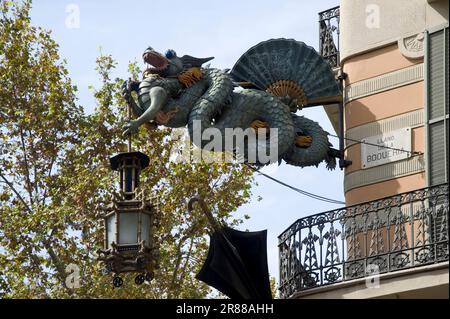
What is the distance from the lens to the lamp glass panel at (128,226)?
655 inches

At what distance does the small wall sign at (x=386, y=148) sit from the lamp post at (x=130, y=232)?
283cm

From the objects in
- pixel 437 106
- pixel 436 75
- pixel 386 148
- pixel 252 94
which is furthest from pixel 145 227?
pixel 436 75

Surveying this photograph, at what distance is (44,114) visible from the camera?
2750cm

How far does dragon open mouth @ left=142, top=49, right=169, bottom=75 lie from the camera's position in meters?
19.3

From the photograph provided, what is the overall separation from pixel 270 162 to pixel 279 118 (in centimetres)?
54

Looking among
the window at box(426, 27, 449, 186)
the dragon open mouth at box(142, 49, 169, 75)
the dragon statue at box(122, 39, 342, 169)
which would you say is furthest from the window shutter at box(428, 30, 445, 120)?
the dragon open mouth at box(142, 49, 169, 75)

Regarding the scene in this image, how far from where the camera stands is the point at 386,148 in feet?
60.5

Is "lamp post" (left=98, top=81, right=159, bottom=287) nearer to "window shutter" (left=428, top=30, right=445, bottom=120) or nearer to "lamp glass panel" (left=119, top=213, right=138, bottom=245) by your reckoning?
"lamp glass panel" (left=119, top=213, right=138, bottom=245)

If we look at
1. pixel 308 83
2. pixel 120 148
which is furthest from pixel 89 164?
pixel 308 83

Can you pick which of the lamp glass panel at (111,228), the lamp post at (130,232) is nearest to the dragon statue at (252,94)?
the lamp post at (130,232)

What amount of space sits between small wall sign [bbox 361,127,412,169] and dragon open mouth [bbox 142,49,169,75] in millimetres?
2624

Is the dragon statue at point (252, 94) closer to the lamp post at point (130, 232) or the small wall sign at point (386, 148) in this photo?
the small wall sign at point (386, 148)

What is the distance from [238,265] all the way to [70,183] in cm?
925
